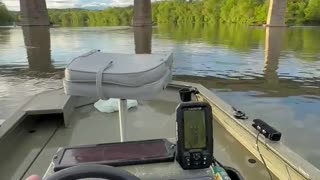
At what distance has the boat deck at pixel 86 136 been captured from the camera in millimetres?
2180

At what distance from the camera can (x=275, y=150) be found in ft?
6.33

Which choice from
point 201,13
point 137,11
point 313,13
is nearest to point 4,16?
point 137,11

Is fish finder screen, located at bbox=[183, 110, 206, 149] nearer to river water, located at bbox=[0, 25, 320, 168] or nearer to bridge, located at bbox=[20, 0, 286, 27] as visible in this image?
river water, located at bbox=[0, 25, 320, 168]

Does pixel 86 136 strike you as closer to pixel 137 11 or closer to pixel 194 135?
pixel 194 135

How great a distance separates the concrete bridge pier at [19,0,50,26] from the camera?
121 ft

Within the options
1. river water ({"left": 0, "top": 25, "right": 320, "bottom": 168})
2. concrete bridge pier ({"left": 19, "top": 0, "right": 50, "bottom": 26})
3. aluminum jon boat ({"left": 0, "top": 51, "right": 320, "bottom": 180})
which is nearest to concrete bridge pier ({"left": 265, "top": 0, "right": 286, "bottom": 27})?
river water ({"left": 0, "top": 25, "right": 320, "bottom": 168})

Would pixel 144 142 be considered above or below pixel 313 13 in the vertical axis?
below

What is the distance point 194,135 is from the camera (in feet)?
4.51

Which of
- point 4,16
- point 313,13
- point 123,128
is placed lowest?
point 123,128

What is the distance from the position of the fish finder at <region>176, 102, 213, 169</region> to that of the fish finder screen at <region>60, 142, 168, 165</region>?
11 cm

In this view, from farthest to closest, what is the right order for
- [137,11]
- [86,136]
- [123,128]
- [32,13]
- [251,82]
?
[137,11], [32,13], [251,82], [86,136], [123,128]

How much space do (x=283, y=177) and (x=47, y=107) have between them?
1.95 metres

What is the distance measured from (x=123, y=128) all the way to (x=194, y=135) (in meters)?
0.53

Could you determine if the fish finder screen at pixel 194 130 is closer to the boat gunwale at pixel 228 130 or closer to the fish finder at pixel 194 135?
the fish finder at pixel 194 135
